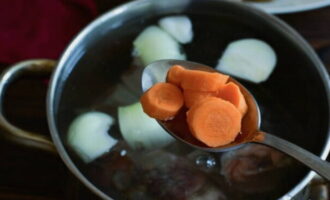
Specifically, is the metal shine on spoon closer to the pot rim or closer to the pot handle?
the pot rim

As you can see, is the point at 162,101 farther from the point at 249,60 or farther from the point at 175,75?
the point at 249,60

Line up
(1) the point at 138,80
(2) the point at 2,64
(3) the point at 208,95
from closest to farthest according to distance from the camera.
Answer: (3) the point at 208,95, (1) the point at 138,80, (2) the point at 2,64

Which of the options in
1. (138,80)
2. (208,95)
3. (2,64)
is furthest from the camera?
(2,64)

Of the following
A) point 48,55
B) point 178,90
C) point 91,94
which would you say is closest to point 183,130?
point 178,90

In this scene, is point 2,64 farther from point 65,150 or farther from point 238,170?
point 238,170

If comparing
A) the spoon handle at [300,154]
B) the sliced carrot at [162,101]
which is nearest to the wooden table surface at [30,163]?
the sliced carrot at [162,101]

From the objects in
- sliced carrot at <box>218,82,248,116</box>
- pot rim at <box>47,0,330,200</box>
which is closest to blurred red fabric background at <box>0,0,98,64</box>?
pot rim at <box>47,0,330,200</box>
